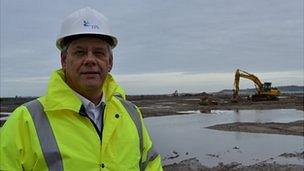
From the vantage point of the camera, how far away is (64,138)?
240 centimetres

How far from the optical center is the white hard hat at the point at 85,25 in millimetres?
2555

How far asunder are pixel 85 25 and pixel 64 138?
0.64m

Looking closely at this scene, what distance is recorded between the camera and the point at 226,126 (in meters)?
23.0

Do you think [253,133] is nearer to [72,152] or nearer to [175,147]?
[175,147]

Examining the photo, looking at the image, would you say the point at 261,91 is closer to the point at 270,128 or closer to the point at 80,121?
the point at 270,128

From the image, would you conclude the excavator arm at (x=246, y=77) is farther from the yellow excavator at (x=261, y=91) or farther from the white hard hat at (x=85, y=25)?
the white hard hat at (x=85, y=25)

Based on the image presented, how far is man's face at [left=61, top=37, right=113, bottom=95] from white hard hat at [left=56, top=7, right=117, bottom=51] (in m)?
0.06

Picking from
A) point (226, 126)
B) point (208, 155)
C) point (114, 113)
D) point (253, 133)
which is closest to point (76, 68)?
point (114, 113)

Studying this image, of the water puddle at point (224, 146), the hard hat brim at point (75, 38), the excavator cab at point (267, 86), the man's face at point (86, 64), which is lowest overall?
the water puddle at point (224, 146)

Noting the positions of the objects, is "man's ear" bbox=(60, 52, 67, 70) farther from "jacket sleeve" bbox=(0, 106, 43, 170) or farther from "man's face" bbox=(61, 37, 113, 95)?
"jacket sleeve" bbox=(0, 106, 43, 170)

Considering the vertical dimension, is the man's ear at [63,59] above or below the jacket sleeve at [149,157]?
above

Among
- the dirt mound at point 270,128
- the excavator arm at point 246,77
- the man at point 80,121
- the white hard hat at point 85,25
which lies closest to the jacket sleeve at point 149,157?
the man at point 80,121

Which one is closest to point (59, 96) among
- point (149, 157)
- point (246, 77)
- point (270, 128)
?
point (149, 157)

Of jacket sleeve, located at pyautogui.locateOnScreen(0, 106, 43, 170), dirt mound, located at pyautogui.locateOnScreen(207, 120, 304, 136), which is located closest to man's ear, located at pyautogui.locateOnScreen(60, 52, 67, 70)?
jacket sleeve, located at pyautogui.locateOnScreen(0, 106, 43, 170)
